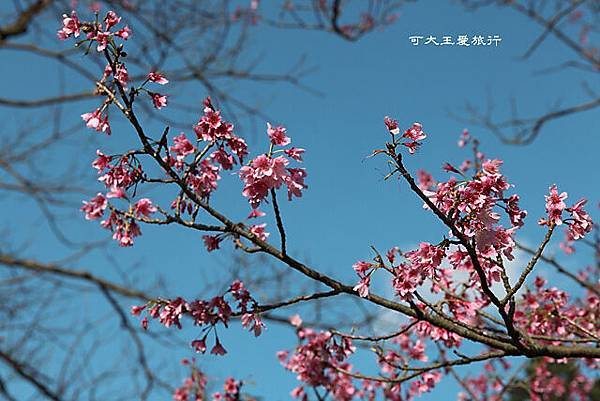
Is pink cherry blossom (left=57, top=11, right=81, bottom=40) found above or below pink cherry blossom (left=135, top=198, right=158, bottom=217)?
above

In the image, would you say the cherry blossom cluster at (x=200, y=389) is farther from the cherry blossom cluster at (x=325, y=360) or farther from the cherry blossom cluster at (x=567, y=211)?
the cherry blossom cluster at (x=567, y=211)

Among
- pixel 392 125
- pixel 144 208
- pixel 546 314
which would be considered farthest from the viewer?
pixel 546 314

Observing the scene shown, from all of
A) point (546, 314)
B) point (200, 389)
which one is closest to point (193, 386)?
point (200, 389)

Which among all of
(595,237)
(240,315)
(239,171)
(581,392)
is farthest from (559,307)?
(581,392)

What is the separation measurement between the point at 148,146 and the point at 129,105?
13 cm

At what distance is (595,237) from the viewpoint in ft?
13.8

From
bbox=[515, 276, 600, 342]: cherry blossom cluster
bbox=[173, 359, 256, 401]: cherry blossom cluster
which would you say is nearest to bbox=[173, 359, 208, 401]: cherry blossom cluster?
bbox=[173, 359, 256, 401]: cherry blossom cluster

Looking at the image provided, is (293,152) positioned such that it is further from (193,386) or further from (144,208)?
(193,386)

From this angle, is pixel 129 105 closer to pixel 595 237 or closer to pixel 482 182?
pixel 482 182

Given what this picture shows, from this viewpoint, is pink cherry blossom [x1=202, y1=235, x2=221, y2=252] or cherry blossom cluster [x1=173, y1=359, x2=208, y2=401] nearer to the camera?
pink cherry blossom [x1=202, y1=235, x2=221, y2=252]

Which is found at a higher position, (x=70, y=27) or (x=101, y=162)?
(x=70, y=27)

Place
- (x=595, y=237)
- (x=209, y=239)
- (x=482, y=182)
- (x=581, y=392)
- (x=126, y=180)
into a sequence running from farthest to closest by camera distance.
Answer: (x=581, y=392)
(x=595, y=237)
(x=209, y=239)
(x=126, y=180)
(x=482, y=182)

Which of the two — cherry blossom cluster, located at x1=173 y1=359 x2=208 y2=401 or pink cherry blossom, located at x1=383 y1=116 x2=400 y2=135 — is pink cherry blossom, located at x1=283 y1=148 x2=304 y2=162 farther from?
cherry blossom cluster, located at x1=173 y1=359 x2=208 y2=401

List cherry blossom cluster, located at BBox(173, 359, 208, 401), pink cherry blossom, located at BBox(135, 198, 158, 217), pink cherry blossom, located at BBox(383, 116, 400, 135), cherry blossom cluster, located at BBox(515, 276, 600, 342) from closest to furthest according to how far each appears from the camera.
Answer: pink cherry blossom, located at BBox(383, 116, 400, 135) < pink cherry blossom, located at BBox(135, 198, 158, 217) < cherry blossom cluster, located at BBox(515, 276, 600, 342) < cherry blossom cluster, located at BBox(173, 359, 208, 401)
